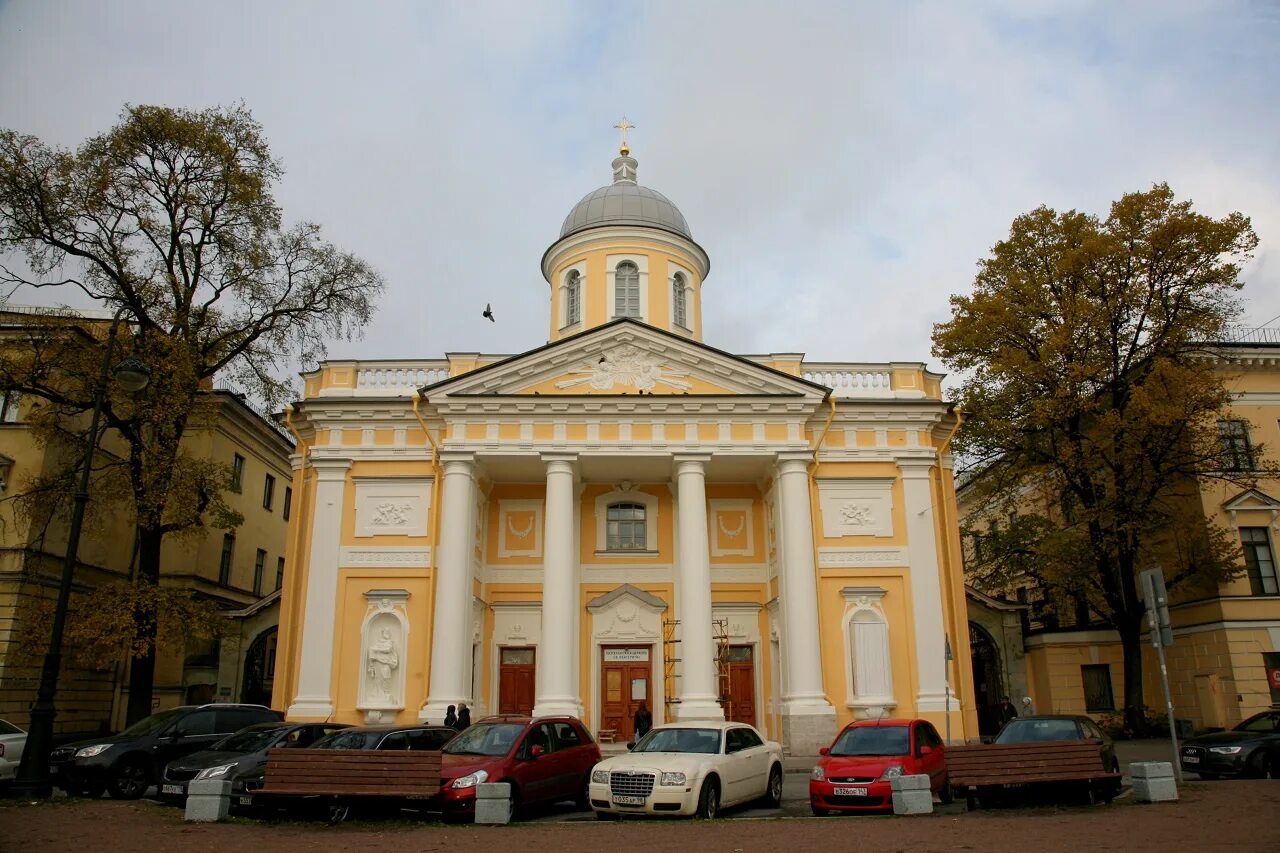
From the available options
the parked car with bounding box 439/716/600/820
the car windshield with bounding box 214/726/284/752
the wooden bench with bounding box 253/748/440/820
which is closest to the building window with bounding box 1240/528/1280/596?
the parked car with bounding box 439/716/600/820

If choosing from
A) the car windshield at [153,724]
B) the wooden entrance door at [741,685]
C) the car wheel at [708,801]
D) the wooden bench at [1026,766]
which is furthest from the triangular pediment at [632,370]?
the wooden bench at [1026,766]

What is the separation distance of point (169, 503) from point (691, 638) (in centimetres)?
1204

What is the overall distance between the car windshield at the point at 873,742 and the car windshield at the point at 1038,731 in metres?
1.78

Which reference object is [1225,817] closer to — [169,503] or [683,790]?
[683,790]

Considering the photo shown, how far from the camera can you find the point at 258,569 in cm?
3638

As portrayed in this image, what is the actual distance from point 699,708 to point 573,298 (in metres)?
14.1

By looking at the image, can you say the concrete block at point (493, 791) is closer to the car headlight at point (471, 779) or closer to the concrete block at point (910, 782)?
the car headlight at point (471, 779)

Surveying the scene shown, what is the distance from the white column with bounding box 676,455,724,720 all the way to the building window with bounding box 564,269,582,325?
813cm

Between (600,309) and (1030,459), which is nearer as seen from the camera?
(1030,459)

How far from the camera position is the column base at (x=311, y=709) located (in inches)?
870

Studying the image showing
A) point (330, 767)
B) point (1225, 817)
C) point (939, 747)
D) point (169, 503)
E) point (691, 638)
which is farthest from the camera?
point (691, 638)

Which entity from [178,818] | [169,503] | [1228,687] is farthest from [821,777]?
[1228,687]

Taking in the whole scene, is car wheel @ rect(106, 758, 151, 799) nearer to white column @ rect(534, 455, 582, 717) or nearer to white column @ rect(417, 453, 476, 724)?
white column @ rect(417, 453, 476, 724)

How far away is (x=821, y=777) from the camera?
1316cm
